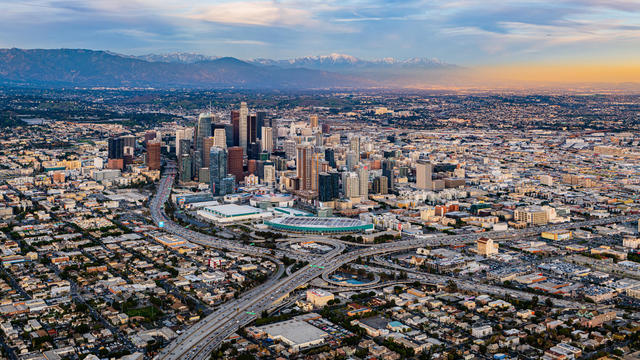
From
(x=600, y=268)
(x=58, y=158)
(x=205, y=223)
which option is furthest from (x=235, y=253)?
(x=58, y=158)

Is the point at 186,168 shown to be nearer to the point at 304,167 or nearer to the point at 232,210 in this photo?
the point at 304,167

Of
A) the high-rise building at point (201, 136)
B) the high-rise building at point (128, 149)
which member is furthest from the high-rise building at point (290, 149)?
the high-rise building at point (128, 149)

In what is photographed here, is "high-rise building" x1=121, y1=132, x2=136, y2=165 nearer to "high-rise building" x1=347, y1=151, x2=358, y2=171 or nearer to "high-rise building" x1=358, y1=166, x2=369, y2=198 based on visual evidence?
"high-rise building" x1=347, y1=151, x2=358, y2=171

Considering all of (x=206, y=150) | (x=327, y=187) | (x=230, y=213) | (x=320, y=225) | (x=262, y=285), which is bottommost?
(x=262, y=285)

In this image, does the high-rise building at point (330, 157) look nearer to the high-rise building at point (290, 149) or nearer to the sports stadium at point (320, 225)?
the high-rise building at point (290, 149)

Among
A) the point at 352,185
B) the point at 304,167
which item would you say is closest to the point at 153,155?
the point at 304,167
